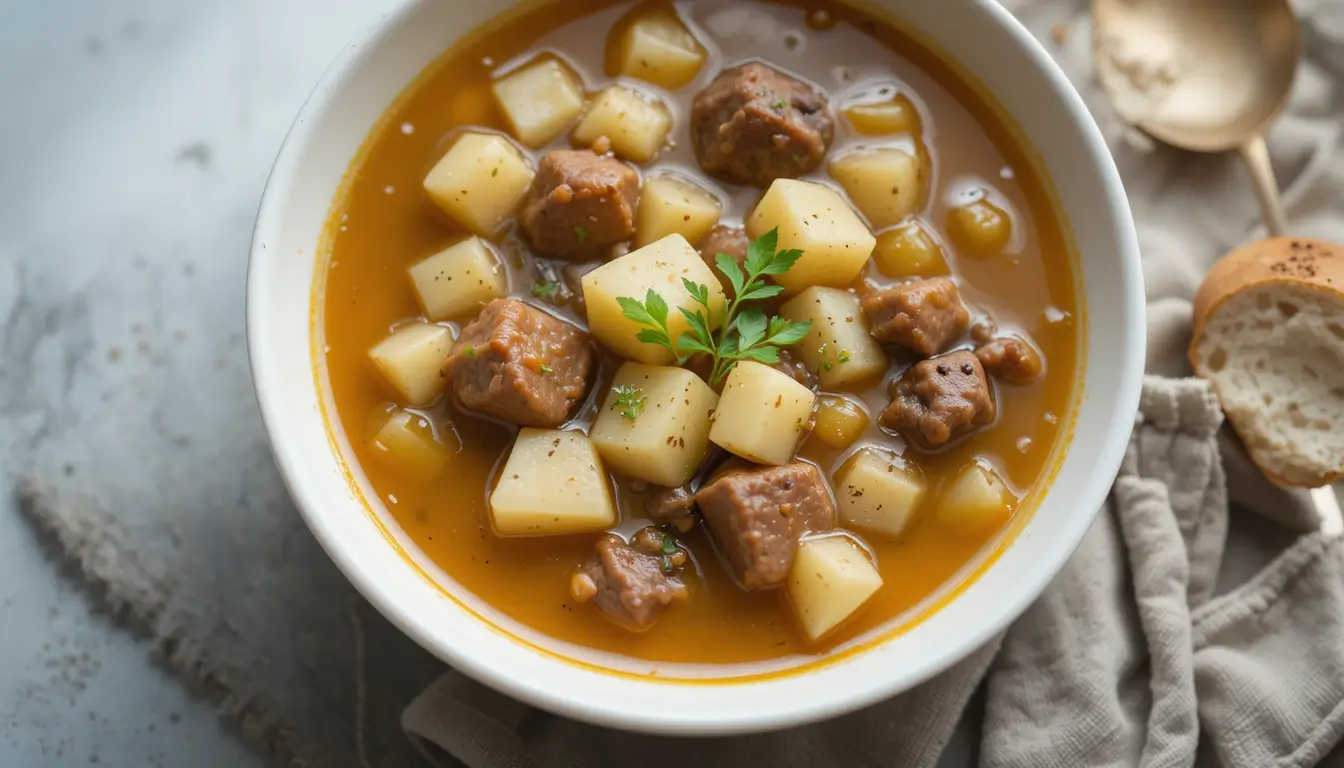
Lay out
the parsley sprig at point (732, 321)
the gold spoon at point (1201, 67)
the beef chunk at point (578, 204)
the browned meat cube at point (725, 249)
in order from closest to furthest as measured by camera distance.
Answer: the parsley sprig at point (732, 321)
the beef chunk at point (578, 204)
the browned meat cube at point (725, 249)
the gold spoon at point (1201, 67)

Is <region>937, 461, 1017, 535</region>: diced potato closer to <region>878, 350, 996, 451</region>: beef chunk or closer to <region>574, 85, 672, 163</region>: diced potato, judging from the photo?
<region>878, 350, 996, 451</region>: beef chunk

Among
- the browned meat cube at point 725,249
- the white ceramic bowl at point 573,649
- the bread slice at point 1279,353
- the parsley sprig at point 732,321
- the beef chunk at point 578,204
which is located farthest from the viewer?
the bread slice at point 1279,353

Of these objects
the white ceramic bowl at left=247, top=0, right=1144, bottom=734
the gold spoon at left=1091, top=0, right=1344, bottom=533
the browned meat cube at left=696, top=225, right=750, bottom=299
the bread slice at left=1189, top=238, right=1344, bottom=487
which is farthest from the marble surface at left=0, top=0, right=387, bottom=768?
the bread slice at left=1189, top=238, right=1344, bottom=487

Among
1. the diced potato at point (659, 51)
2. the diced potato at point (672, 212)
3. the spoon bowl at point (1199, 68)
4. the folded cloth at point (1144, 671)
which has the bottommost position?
the folded cloth at point (1144, 671)

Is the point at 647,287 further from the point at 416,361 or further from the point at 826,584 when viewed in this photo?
the point at 826,584

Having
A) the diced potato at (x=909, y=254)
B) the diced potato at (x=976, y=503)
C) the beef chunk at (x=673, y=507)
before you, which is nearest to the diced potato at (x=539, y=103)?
the diced potato at (x=909, y=254)

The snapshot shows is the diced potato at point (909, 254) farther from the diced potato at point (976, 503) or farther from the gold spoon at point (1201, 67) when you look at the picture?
the gold spoon at point (1201, 67)

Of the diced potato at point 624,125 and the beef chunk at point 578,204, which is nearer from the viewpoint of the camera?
the beef chunk at point 578,204
